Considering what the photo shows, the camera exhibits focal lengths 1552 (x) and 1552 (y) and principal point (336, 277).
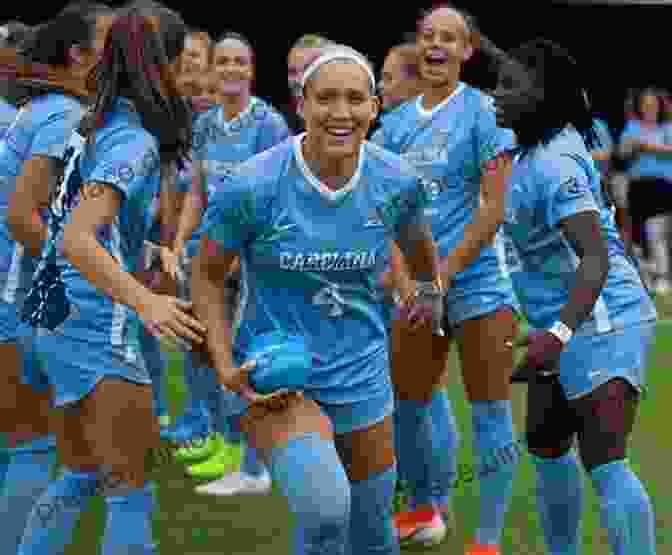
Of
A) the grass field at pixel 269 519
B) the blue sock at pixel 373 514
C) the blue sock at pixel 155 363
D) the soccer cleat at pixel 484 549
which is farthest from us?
the blue sock at pixel 155 363

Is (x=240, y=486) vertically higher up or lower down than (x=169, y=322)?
lower down

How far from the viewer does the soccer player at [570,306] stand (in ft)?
15.7

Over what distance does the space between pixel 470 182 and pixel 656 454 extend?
249 centimetres

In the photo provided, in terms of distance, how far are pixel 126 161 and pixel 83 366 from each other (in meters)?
0.63

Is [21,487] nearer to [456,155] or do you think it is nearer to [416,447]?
[416,447]

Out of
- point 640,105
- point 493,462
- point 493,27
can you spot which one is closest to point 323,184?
point 493,462

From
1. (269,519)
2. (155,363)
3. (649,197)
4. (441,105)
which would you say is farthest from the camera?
(649,197)

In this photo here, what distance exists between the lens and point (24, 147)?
17.1 feet

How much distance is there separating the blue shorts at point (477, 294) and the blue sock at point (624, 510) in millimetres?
1415

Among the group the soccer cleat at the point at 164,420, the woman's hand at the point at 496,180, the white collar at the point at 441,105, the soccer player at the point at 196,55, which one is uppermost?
the soccer player at the point at 196,55

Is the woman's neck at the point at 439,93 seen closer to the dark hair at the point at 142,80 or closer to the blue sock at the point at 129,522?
the dark hair at the point at 142,80

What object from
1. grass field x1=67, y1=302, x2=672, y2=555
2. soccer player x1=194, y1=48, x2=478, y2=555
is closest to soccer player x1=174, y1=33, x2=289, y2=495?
grass field x1=67, y1=302, x2=672, y2=555

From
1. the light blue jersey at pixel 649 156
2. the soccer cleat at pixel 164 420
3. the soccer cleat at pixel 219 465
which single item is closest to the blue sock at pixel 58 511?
the soccer cleat at pixel 219 465

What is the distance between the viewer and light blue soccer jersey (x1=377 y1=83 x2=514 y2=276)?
6.24 metres
